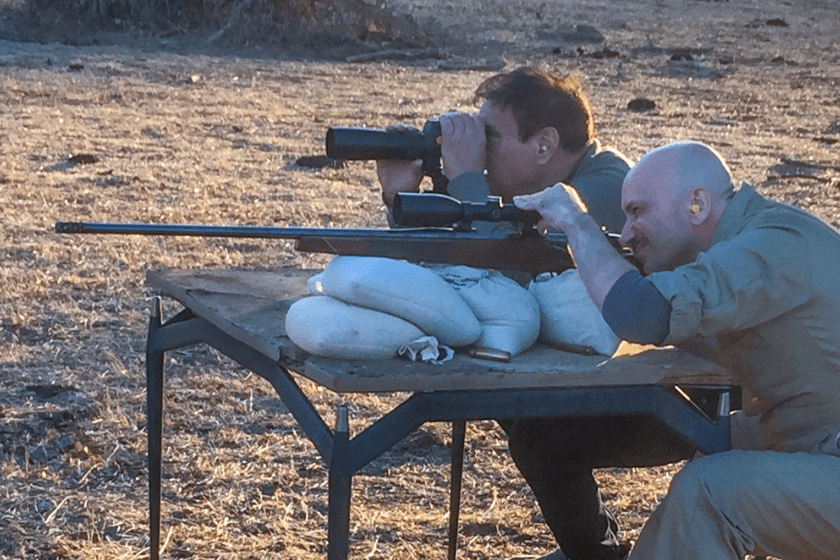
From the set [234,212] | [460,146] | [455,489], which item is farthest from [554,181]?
[234,212]

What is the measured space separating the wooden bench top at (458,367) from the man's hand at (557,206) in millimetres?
250

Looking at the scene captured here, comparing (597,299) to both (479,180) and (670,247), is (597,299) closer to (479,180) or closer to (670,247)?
(670,247)

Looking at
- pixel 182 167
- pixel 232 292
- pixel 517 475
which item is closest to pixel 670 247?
pixel 232 292

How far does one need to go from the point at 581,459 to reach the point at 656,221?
27.2 inches

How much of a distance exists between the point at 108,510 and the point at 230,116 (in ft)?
25.0

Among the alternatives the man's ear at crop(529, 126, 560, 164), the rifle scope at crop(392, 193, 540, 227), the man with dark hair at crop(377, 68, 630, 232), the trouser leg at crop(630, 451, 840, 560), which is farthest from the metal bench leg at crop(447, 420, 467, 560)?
the trouser leg at crop(630, 451, 840, 560)

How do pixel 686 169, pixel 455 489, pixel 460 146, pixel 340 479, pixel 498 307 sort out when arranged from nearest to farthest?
pixel 340 479 < pixel 498 307 < pixel 686 169 < pixel 460 146 < pixel 455 489

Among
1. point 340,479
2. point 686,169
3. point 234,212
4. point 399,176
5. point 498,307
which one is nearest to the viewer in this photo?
point 340,479

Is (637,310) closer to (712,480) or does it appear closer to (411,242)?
(712,480)

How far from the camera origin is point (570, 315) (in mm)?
2797

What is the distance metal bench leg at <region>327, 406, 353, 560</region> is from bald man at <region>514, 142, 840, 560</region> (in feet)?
1.79

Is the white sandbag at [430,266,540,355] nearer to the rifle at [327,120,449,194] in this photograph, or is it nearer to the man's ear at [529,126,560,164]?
the rifle at [327,120,449,194]

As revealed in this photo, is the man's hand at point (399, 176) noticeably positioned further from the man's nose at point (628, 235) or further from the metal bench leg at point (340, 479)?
the metal bench leg at point (340, 479)

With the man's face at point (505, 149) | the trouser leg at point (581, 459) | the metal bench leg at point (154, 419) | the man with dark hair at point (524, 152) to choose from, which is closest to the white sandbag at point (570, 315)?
the trouser leg at point (581, 459)
